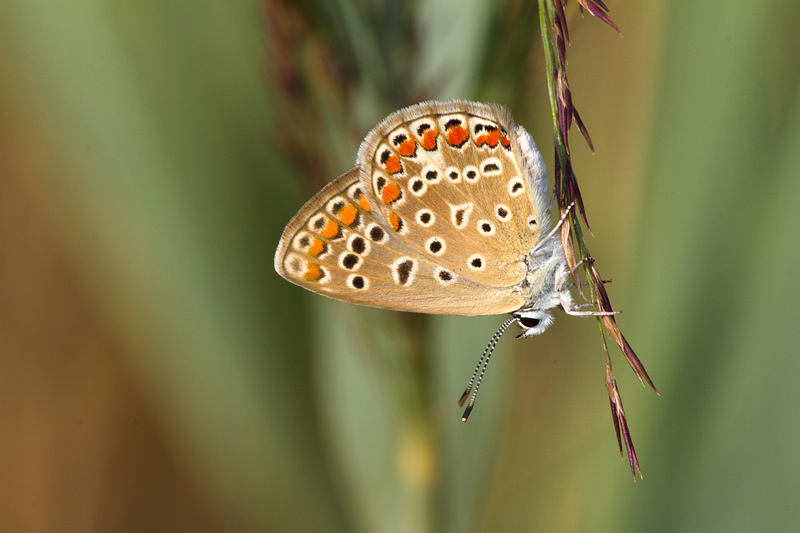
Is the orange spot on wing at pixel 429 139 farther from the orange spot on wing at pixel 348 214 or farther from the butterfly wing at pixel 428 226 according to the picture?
the orange spot on wing at pixel 348 214

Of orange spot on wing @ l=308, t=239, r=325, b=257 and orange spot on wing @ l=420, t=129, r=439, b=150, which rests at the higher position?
orange spot on wing @ l=420, t=129, r=439, b=150

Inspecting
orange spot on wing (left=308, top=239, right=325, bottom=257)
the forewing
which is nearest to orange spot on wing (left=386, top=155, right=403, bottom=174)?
the forewing

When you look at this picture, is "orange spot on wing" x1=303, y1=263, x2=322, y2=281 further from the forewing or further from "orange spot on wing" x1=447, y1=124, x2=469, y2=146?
"orange spot on wing" x1=447, y1=124, x2=469, y2=146

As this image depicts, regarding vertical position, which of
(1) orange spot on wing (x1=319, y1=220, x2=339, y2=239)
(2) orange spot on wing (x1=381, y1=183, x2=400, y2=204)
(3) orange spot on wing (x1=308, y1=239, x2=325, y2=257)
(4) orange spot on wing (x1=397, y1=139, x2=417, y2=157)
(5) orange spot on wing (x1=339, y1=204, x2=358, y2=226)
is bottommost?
(3) orange spot on wing (x1=308, y1=239, x2=325, y2=257)

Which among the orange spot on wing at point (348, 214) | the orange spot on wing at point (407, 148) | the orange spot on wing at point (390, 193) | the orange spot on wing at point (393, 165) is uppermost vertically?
the orange spot on wing at point (407, 148)

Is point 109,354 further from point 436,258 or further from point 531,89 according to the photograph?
point 531,89


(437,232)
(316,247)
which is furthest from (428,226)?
(316,247)

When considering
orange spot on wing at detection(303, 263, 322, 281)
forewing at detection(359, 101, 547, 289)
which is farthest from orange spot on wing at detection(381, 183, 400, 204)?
orange spot on wing at detection(303, 263, 322, 281)

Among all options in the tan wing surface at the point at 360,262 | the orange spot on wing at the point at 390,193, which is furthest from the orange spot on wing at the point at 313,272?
the orange spot on wing at the point at 390,193
